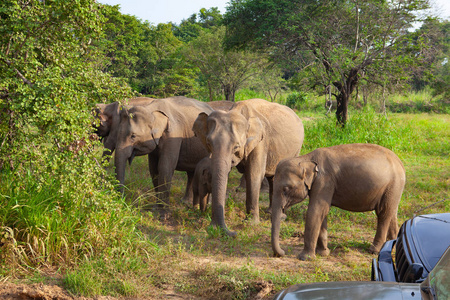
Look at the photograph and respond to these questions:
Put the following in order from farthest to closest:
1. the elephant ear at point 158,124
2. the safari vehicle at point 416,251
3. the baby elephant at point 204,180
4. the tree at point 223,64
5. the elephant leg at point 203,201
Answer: the tree at point 223,64, the elephant ear at point 158,124, the elephant leg at point 203,201, the baby elephant at point 204,180, the safari vehicle at point 416,251

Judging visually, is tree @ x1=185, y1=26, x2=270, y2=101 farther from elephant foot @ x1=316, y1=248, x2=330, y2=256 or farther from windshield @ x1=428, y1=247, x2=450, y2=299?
windshield @ x1=428, y1=247, x2=450, y2=299

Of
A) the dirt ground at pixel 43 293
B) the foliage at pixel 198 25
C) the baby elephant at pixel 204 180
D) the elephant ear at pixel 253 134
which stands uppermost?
the foliage at pixel 198 25

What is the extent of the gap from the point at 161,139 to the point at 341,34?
960 centimetres

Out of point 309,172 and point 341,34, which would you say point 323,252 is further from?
point 341,34

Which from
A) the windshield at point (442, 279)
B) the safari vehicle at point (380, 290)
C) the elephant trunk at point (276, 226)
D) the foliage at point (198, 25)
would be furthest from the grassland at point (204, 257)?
the foliage at point (198, 25)

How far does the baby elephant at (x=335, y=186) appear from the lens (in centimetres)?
627

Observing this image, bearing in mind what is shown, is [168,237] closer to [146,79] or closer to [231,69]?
[231,69]

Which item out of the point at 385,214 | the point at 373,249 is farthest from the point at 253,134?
the point at 373,249

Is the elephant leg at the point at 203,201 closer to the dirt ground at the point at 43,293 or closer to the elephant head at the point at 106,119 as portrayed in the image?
the elephant head at the point at 106,119

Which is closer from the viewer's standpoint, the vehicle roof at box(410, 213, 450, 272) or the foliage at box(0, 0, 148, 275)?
the vehicle roof at box(410, 213, 450, 272)

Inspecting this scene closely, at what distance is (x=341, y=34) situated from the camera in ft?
52.4

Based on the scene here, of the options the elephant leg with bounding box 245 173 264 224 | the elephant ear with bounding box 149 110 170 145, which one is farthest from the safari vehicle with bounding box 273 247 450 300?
the elephant ear with bounding box 149 110 170 145

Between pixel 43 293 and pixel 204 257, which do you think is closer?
pixel 43 293

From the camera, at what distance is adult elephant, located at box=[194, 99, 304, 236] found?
7.13 metres
